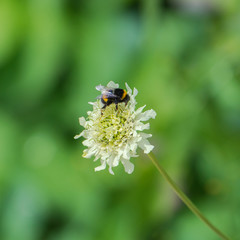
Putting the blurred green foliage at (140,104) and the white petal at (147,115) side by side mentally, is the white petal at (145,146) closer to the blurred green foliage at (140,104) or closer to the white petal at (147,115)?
the white petal at (147,115)

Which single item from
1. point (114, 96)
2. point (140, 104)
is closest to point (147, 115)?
point (114, 96)

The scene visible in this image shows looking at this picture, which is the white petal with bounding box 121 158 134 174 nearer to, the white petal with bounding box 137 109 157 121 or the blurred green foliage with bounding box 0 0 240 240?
the white petal with bounding box 137 109 157 121

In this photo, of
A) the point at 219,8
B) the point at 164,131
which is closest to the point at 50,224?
the point at 164,131

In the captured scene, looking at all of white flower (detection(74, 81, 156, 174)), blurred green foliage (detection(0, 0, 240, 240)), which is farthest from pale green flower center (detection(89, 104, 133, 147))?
blurred green foliage (detection(0, 0, 240, 240))

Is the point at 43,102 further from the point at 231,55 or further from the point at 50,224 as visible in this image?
the point at 231,55

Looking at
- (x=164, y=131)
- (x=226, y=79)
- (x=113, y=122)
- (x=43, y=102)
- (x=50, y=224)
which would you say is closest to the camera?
(x=113, y=122)

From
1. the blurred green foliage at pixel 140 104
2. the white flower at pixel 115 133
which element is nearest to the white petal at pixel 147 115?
the white flower at pixel 115 133

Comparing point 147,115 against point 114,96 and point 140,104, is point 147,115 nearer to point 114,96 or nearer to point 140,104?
point 114,96
